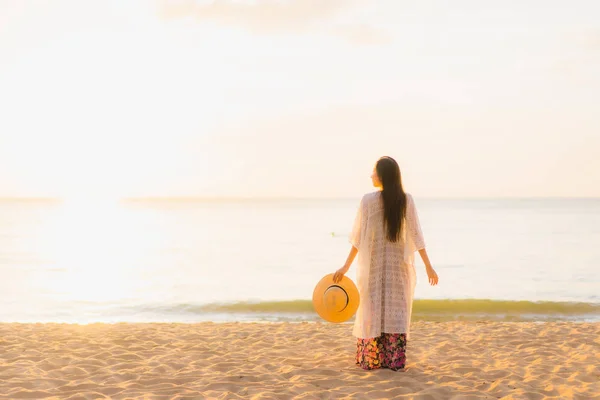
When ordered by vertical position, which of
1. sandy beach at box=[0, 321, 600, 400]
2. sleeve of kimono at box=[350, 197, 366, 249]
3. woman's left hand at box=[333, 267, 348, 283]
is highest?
sleeve of kimono at box=[350, 197, 366, 249]

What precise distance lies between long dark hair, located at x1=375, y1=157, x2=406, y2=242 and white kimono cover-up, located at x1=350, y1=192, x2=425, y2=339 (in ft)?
0.26

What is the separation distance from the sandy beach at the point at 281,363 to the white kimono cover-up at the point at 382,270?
485 mm

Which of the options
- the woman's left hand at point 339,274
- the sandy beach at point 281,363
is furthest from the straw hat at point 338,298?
the sandy beach at point 281,363

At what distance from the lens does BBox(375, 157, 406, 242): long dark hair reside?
18.2 feet

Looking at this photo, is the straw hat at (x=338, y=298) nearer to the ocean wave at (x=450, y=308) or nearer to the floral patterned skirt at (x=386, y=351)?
the floral patterned skirt at (x=386, y=351)

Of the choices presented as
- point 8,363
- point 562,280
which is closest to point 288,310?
point 8,363

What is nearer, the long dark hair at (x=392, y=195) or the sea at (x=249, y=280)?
the long dark hair at (x=392, y=195)

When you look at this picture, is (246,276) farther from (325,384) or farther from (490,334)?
(325,384)

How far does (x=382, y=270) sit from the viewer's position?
5.74m

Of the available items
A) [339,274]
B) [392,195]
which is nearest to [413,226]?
[392,195]

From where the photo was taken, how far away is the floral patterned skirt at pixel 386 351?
5.69m

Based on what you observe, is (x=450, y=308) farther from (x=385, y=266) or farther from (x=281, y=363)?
(x=385, y=266)

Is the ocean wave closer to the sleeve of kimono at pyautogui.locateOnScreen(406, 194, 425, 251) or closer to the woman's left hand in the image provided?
the sleeve of kimono at pyautogui.locateOnScreen(406, 194, 425, 251)

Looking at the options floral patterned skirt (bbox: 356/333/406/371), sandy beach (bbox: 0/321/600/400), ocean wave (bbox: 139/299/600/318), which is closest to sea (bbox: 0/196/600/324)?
ocean wave (bbox: 139/299/600/318)
